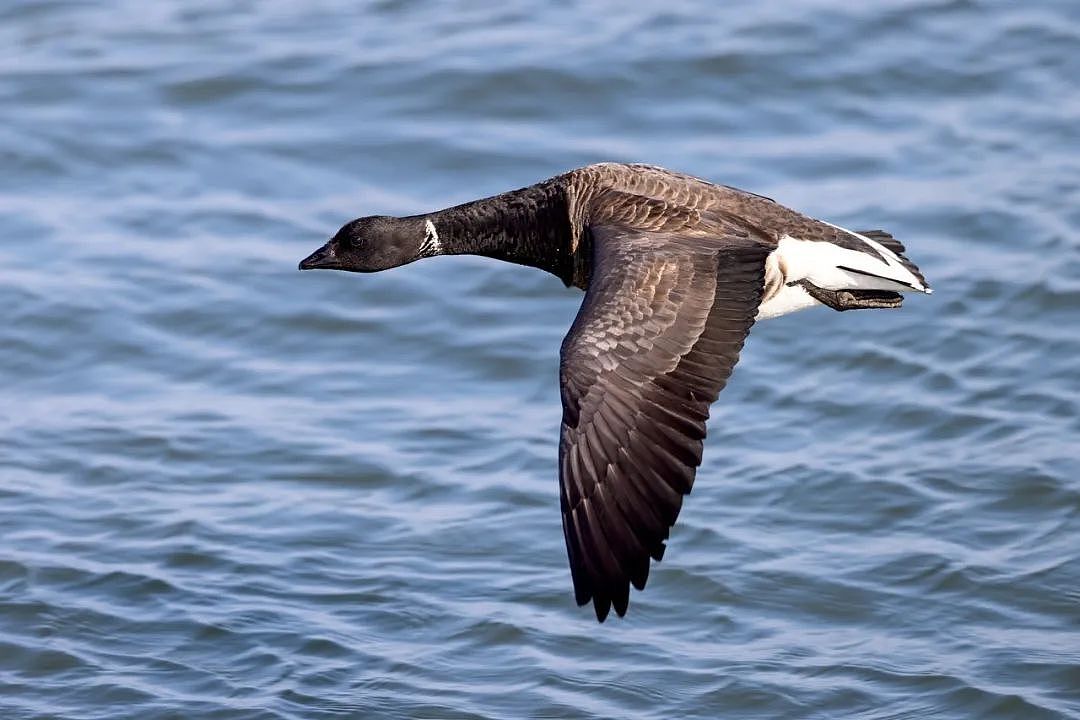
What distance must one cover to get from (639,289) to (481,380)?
3552 millimetres

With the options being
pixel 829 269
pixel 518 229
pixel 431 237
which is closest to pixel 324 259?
pixel 431 237

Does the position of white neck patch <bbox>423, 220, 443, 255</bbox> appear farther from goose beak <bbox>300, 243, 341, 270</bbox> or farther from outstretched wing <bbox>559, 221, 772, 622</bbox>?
outstretched wing <bbox>559, 221, 772, 622</bbox>

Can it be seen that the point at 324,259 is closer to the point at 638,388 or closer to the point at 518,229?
the point at 518,229

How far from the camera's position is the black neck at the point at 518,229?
8242mm

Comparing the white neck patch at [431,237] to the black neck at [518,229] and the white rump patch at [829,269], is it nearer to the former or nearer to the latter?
the black neck at [518,229]

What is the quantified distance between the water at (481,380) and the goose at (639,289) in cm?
147


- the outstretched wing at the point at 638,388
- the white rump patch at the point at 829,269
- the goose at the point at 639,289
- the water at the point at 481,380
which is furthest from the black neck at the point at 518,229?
the water at the point at 481,380

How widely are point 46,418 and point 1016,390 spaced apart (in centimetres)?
539

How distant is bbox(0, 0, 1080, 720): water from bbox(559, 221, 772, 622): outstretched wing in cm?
186

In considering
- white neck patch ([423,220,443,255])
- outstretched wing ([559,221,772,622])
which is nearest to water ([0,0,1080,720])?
white neck patch ([423,220,443,255])

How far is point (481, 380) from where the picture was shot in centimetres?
1055

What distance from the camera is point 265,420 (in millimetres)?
10133

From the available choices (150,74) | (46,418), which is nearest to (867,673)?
(46,418)

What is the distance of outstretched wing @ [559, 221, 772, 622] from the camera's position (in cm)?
639
